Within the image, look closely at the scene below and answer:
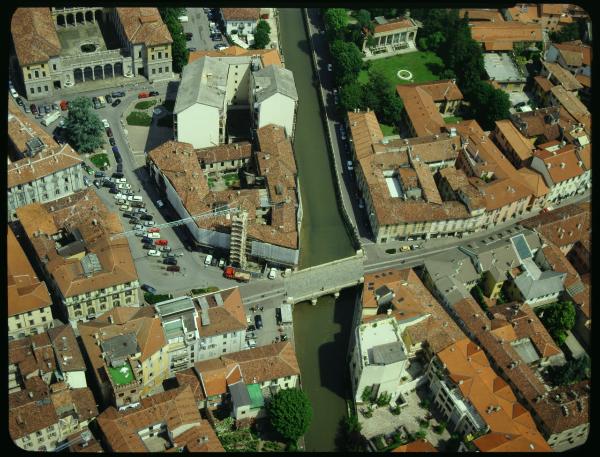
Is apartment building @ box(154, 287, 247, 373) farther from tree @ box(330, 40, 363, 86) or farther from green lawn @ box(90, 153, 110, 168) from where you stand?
tree @ box(330, 40, 363, 86)

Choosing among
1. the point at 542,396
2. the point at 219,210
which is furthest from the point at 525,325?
the point at 219,210

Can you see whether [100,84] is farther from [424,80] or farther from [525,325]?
[525,325]

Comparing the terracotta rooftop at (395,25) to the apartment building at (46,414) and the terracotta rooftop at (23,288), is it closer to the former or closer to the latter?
the terracotta rooftop at (23,288)

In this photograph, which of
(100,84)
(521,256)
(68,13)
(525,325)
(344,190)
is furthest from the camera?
(68,13)

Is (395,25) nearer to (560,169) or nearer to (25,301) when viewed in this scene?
(560,169)

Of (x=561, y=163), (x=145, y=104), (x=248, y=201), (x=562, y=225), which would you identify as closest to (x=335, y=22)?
(x=145, y=104)
